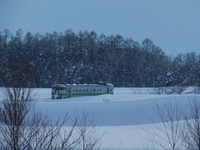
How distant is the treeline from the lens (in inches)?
2410

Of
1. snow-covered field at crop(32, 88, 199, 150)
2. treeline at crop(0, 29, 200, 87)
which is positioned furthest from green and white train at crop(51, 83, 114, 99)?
treeline at crop(0, 29, 200, 87)

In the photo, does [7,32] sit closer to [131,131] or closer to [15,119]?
[131,131]


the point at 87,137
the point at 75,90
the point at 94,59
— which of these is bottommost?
the point at 87,137

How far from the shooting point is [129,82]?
61938mm

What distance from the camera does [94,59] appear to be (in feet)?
222

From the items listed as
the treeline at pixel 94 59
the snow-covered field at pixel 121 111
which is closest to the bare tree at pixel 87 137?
the snow-covered field at pixel 121 111

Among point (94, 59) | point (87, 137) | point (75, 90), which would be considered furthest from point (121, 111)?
point (94, 59)

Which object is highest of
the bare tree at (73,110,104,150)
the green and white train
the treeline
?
the treeline

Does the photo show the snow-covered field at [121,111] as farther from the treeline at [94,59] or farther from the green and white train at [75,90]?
the treeline at [94,59]

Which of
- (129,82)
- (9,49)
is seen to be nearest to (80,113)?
(129,82)

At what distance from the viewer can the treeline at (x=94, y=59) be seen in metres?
61.2

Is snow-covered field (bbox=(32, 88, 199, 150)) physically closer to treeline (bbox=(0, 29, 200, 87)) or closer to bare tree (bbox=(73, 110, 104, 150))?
bare tree (bbox=(73, 110, 104, 150))

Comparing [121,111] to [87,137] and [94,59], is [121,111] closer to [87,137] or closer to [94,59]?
[87,137]

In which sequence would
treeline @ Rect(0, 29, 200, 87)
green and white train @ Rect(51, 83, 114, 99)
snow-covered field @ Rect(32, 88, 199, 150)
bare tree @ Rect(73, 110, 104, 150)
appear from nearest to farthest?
bare tree @ Rect(73, 110, 104, 150), snow-covered field @ Rect(32, 88, 199, 150), green and white train @ Rect(51, 83, 114, 99), treeline @ Rect(0, 29, 200, 87)
